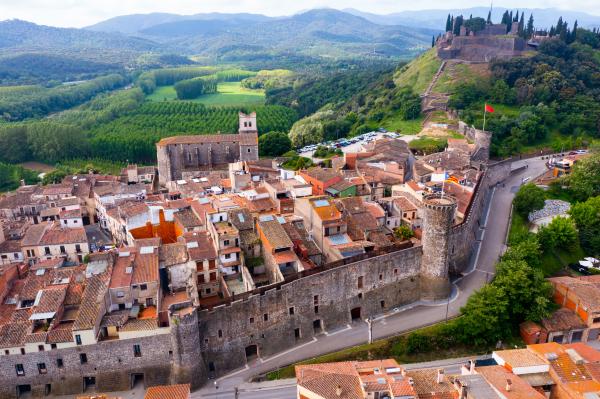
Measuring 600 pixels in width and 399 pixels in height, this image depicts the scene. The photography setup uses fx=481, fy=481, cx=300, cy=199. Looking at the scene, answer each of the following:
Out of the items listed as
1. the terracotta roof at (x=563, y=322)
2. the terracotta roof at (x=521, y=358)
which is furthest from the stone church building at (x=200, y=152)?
the terracotta roof at (x=521, y=358)

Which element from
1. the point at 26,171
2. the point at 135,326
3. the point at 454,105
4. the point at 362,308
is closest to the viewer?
the point at 135,326

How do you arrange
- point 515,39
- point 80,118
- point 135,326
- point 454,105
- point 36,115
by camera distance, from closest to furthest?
1. point 135,326
2. point 454,105
3. point 515,39
4. point 80,118
5. point 36,115

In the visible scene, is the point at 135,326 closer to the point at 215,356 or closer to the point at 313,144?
the point at 215,356

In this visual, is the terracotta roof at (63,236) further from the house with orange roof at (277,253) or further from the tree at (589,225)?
the tree at (589,225)

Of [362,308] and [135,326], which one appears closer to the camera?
[135,326]

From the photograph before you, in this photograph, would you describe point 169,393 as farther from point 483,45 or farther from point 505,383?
point 483,45

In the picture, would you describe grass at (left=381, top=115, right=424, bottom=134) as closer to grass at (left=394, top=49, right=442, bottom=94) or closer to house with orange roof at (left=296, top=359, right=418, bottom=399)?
grass at (left=394, top=49, right=442, bottom=94)

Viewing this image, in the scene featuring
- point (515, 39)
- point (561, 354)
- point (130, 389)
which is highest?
point (515, 39)

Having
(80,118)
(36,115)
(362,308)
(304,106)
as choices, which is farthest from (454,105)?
(36,115)
